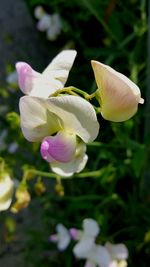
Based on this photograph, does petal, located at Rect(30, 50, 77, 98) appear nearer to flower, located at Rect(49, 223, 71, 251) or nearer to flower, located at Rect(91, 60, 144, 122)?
flower, located at Rect(91, 60, 144, 122)

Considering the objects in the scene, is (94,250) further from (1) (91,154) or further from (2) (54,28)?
(2) (54,28)

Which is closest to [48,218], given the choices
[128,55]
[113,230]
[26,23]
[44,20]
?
[113,230]

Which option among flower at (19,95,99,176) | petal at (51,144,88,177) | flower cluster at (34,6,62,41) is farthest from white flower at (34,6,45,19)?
flower at (19,95,99,176)

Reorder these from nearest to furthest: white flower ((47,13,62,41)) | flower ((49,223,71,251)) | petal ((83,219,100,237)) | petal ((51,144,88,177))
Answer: petal ((51,144,88,177)), petal ((83,219,100,237)), flower ((49,223,71,251)), white flower ((47,13,62,41))

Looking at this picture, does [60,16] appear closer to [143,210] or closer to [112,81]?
[143,210]

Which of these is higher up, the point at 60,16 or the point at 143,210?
the point at 60,16

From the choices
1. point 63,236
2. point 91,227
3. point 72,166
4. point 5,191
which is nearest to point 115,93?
point 72,166
